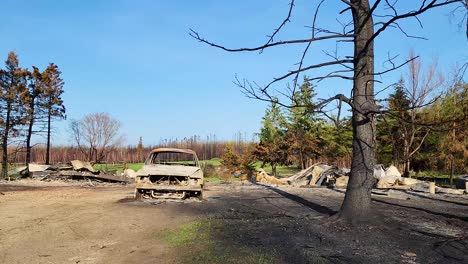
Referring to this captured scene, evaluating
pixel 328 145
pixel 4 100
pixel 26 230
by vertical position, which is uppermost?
pixel 4 100

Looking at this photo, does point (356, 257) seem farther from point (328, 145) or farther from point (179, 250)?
point (328, 145)

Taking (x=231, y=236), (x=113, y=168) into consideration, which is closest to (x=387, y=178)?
(x=231, y=236)

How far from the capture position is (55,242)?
7148mm

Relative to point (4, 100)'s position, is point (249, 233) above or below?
below

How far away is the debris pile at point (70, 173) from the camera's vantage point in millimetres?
23672

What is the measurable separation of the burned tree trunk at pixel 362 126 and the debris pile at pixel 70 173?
58.6 ft

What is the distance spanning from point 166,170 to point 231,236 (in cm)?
616

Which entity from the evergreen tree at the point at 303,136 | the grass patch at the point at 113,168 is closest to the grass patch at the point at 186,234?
the grass patch at the point at 113,168

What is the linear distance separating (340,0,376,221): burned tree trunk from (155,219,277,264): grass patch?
2546 millimetres

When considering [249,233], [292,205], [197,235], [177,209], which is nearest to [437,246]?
[249,233]

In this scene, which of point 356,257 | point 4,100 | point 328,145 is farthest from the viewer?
point 328,145

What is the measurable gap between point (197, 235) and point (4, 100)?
81.1 ft

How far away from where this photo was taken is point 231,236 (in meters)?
7.22

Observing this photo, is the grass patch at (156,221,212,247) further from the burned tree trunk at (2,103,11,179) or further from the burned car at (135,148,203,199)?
the burned tree trunk at (2,103,11,179)
